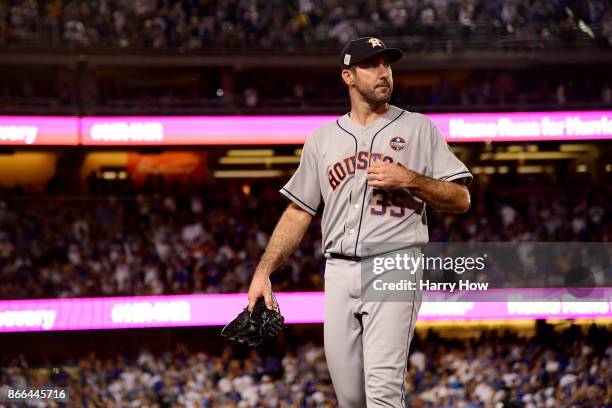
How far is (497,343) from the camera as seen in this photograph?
55.1ft

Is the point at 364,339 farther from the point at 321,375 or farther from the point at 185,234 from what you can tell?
the point at 185,234

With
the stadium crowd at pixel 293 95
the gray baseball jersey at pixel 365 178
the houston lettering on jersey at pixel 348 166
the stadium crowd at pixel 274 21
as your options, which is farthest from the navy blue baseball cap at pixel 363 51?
the stadium crowd at pixel 274 21

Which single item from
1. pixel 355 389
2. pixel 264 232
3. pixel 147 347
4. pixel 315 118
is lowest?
pixel 147 347

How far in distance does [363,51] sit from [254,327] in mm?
1241

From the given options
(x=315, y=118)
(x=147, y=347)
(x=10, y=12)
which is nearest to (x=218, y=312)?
(x=147, y=347)

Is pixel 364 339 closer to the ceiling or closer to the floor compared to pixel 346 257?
closer to the floor

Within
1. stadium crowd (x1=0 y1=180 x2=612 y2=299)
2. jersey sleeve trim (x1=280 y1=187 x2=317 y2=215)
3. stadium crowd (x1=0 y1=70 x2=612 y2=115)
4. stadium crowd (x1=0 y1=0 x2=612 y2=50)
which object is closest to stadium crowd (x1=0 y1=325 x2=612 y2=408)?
stadium crowd (x1=0 y1=180 x2=612 y2=299)

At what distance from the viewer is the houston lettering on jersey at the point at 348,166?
3.71m

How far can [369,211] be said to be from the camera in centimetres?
370

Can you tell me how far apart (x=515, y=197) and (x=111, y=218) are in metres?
8.75

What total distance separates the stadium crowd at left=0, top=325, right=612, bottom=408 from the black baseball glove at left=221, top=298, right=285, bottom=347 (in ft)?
33.9

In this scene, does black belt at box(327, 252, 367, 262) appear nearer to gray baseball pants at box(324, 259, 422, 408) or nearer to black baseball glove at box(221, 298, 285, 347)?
gray baseball pants at box(324, 259, 422, 408)

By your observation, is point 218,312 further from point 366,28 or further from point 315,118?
point 366,28

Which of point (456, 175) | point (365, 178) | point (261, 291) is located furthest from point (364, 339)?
point (456, 175)
